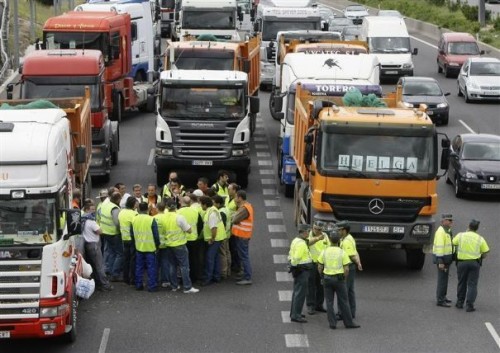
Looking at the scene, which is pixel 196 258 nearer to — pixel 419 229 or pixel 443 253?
pixel 419 229

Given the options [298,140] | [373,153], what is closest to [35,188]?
[373,153]

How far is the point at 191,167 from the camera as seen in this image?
101ft

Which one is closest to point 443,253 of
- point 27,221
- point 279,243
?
point 279,243

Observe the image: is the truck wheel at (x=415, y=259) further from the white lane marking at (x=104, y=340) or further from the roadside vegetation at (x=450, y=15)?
the roadside vegetation at (x=450, y=15)

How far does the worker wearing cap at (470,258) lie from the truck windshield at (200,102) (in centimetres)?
1020

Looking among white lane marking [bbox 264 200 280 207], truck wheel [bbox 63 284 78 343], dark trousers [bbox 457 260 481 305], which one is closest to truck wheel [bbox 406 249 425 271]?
dark trousers [bbox 457 260 481 305]

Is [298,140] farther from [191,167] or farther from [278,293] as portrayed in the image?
[278,293]

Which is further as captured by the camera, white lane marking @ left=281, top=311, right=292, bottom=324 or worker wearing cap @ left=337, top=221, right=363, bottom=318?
white lane marking @ left=281, top=311, right=292, bottom=324

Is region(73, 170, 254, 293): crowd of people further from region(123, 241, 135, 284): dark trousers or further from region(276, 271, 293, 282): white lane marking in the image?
region(276, 271, 293, 282): white lane marking

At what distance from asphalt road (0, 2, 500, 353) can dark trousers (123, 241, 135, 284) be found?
0.21 metres

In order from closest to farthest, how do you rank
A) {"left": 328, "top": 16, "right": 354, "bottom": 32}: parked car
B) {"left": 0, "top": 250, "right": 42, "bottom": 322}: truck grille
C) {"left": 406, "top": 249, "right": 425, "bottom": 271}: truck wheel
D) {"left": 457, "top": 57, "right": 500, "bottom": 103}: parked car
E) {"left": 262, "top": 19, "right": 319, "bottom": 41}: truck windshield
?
{"left": 0, "top": 250, "right": 42, "bottom": 322}: truck grille, {"left": 406, "top": 249, "right": 425, "bottom": 271}: truck wheel, {"left": 457, "top": 57, "right": 500, "bottom": 103}: parked car, {"left": 262, "top": 19, "right": 319, "bottom": 41}: truck windshield, {"left": 328, "top": 16, "right": 354, "bottom": 32}: parked car

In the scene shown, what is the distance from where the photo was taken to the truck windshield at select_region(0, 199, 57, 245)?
17.8 meters

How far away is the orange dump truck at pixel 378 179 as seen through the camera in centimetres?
2330

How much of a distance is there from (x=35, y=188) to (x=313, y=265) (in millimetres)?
4813
